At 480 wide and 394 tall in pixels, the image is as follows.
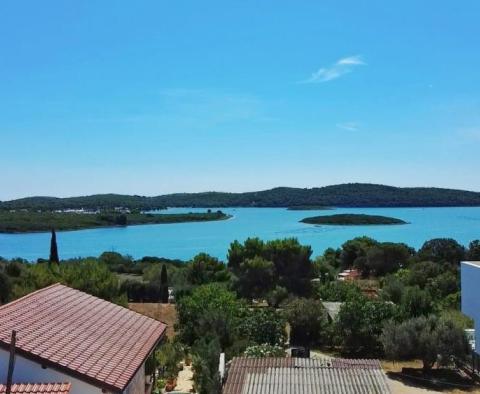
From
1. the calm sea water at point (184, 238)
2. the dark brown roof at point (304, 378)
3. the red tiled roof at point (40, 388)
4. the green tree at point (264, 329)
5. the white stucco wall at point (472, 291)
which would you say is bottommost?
the calm sea water at point (184, 238)

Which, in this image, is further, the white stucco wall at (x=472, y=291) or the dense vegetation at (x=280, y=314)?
the dense vegetation at (x=280, y=314)

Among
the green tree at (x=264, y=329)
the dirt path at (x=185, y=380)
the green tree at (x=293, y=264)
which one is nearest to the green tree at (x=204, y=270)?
the green tree at (x=293, y=264)

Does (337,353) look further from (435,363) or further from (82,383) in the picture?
(82,383)

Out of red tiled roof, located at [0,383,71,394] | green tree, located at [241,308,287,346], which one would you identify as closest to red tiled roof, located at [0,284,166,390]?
red tiled roof, located at [0,383,71,394]

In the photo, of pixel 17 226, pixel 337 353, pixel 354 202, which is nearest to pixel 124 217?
pixel 17 226

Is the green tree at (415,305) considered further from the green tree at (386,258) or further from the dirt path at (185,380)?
the green tree at (386,258)

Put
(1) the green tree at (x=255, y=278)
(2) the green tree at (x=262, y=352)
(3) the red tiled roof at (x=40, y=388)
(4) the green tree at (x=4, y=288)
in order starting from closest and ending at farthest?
(3) the red tiled roof at (x=40, y=388)
(2) the green tree at (x=262, y=352)
(4) the green tree at (x=4, y=288)
(1) the green tree at (x=255, y=278)
